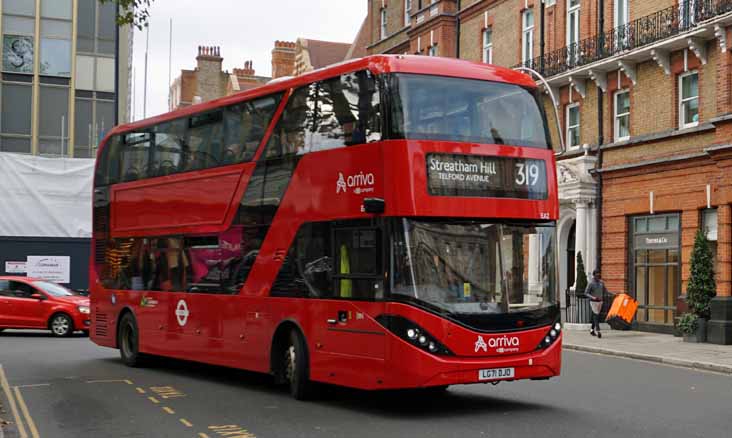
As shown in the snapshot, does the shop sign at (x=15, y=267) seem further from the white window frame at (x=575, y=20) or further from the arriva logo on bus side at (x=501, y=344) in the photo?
the arriva logo on bus side at (x=501, y=344)

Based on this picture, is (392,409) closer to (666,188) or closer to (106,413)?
(106,413)

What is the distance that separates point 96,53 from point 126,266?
2865cm

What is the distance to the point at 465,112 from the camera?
40.4ft

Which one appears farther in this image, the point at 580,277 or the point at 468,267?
the point at 580,277

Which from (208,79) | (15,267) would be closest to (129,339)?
(15,267)

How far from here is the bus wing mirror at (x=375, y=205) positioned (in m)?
11.8

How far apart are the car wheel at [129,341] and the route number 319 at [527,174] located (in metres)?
8.59

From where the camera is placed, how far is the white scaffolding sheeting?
121 ft

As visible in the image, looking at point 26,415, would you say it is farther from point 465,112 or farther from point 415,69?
point 465,112

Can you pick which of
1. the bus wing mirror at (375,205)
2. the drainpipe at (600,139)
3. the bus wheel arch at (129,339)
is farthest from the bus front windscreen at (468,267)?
the drainpipe at (600,139)

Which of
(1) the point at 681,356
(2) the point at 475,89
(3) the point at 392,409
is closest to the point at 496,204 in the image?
(2) the point at 475,89

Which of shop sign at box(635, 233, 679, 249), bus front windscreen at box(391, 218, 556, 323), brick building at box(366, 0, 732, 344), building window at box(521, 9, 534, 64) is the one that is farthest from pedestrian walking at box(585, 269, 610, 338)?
bus front windscreen at box(391, 218, 556, 323)

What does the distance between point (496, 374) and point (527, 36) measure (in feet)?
84.6

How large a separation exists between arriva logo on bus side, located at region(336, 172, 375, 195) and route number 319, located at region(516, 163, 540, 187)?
178 cm
